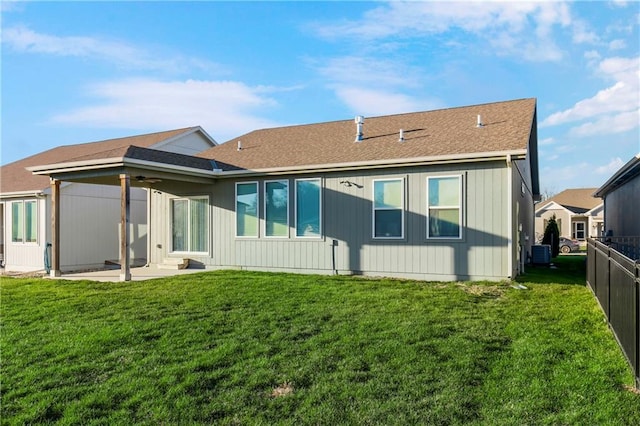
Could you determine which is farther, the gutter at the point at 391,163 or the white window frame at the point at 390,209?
the white window frame at the point at 390,209

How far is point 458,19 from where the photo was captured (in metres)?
10.7

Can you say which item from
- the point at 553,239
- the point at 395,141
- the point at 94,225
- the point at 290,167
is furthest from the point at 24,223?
the point at 553,239

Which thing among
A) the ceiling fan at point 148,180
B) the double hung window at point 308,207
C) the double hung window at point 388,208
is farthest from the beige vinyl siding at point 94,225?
the double hung window at point 388,208

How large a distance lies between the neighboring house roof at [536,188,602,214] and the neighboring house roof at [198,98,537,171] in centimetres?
2896

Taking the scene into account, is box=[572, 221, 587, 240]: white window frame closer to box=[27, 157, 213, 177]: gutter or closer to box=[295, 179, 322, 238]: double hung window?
box=[295, 179, 322, 238]: double hung window

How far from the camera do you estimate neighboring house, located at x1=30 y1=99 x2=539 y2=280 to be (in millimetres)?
9516

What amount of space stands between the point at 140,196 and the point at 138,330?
Answer: 11912 mm

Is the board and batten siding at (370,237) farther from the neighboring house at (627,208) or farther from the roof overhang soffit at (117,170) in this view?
the neighboring house at (627,208)

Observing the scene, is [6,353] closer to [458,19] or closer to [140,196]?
[458,19]

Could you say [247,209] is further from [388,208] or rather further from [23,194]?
[23,194]

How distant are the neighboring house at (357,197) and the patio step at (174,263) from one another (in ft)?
0.42

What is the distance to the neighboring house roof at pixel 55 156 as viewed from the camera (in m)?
15.2

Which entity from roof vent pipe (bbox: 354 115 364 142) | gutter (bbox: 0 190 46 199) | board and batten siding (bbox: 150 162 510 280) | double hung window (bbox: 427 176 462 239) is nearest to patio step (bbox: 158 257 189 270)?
board and batten siding (bbox: 150 162 510 280)

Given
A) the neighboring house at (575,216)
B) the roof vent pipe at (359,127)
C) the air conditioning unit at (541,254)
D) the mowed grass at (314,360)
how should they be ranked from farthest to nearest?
1. the neighboring house at (575,216)
2. the air conditioning unit at (541,254)
3. the roof vent pipe at (359,127)
4. the mowed grass at (314,360)
